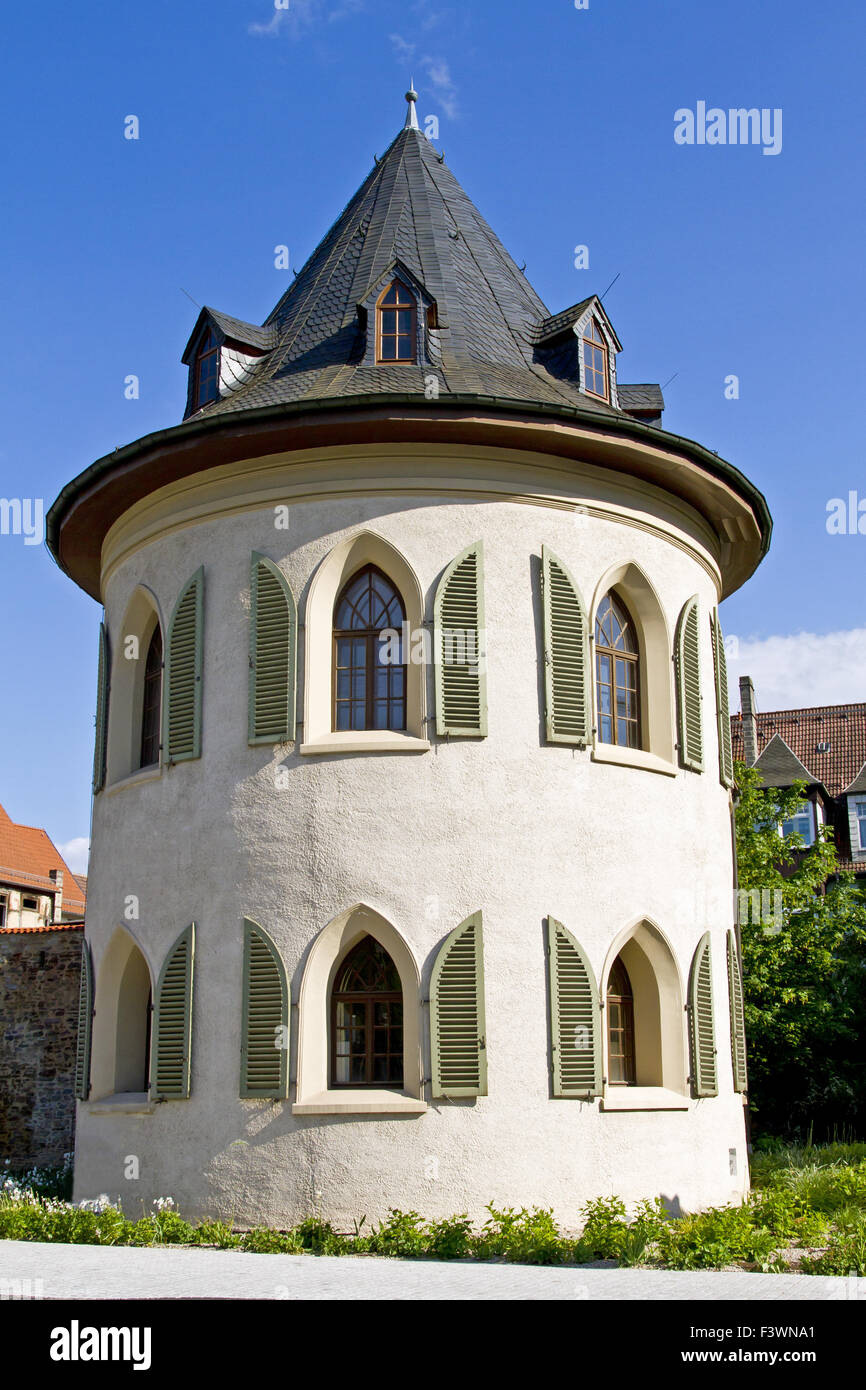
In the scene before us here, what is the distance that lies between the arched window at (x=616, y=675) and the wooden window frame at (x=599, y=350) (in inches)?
101

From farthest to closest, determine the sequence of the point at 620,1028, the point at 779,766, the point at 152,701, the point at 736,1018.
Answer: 1. the point at 779,766
2. the point at 152,701
3. the point at 736,1018
4. the point at 620,1028

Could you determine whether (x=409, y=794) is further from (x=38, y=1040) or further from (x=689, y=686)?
(x=38, y=1040)

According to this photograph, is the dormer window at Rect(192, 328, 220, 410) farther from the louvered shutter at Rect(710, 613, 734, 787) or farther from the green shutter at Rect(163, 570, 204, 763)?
the louvered shutter at Rect(710, 613, 734, 787)

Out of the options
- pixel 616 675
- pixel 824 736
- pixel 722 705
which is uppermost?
pixel 824 736

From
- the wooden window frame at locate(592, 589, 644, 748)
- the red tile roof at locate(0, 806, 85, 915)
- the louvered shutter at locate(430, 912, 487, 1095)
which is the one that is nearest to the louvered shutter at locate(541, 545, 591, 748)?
the wooden window frame at locate(592, 589, 644, 748)

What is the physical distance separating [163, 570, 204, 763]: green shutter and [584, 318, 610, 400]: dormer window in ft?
16.6

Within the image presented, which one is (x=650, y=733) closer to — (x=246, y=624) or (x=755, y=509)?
(x=755, y=509)

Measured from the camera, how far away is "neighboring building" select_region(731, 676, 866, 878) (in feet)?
127

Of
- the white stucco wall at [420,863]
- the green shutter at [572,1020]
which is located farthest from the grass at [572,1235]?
the green shutter at [572,1020]

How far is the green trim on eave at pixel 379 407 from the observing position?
14359mm

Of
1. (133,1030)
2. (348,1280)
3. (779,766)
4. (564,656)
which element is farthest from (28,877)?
(348,1280)

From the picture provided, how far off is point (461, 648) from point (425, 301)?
4.05 metres

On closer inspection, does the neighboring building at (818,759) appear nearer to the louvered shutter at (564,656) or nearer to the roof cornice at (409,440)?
the roof cornice at (409,440)

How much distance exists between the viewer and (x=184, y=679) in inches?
599
